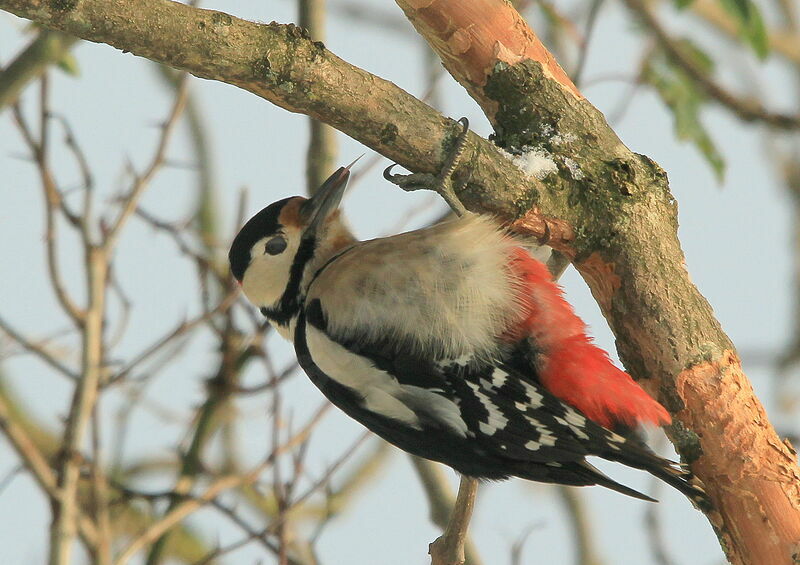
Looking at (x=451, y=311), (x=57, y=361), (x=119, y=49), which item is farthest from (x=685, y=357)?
(x=57, y=361)

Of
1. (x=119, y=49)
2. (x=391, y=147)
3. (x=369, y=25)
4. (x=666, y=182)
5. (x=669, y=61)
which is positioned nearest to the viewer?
(x=119, y=49)

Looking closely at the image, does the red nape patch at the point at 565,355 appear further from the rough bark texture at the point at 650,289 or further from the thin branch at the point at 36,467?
the thin branch at the point at 36,467

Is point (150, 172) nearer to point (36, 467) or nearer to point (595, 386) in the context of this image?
point (36, 467)

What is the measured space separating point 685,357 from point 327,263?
0.98m

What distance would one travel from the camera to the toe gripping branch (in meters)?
1.97

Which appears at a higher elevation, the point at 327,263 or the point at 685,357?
the point at 327,263

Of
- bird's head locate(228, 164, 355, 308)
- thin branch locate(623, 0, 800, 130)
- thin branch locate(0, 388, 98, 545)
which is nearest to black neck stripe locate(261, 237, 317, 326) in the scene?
bird's head locate(228, 164, 355, 308)

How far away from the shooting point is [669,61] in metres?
3.44

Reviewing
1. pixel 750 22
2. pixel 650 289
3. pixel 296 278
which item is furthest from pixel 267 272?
pixel 750 22

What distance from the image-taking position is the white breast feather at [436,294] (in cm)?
229

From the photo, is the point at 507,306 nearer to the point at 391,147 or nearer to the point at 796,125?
the point at 391,147

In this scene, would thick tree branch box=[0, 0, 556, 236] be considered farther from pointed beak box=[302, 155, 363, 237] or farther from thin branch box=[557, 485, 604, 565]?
thin branch box=[557, 485, 604, 565]

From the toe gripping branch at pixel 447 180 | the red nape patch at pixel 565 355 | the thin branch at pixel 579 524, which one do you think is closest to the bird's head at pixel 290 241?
the toe gripping branch at pixel 447 180

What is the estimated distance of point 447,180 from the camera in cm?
201
